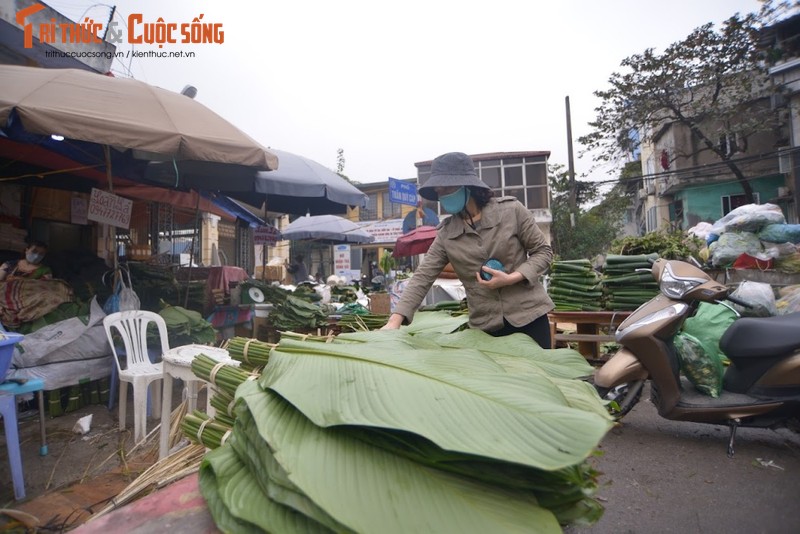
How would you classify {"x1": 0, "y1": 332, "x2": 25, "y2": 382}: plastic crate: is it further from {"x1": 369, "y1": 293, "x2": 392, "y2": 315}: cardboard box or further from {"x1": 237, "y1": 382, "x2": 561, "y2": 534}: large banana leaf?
{"x1": 369, "y1": 293, "x2": 392, "y2": 315}: cardboard box

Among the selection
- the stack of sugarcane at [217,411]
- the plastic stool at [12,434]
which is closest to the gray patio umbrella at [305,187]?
the plastic stool at [12,434]

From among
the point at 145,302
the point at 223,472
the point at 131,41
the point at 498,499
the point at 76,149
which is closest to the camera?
the point at 498,499

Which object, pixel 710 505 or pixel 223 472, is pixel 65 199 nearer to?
pixel 223 472

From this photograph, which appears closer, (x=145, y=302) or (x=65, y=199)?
(x=145, y=302)

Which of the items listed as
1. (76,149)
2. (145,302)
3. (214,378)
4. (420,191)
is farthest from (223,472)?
(76,149)

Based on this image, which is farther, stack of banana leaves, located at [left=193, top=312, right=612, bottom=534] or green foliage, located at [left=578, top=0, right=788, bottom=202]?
green foliage, located at [left=578, top=0, right=788, bottom=202]

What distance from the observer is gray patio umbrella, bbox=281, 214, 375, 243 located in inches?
429

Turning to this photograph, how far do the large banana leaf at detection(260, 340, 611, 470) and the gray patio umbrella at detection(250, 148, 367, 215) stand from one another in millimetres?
4255

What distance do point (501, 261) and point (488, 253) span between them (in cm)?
7

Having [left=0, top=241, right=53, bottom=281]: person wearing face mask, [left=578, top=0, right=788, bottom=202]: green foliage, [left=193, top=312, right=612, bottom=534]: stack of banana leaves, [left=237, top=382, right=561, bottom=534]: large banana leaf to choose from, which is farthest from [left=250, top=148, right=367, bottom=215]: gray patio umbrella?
[left=578, top=0, right=788, bottom=202]: green foliage

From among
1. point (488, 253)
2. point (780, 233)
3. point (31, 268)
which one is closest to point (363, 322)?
point (488, 253)

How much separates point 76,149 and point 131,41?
239 cm

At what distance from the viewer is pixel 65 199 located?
5.64 m

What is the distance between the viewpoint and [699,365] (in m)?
2.96
